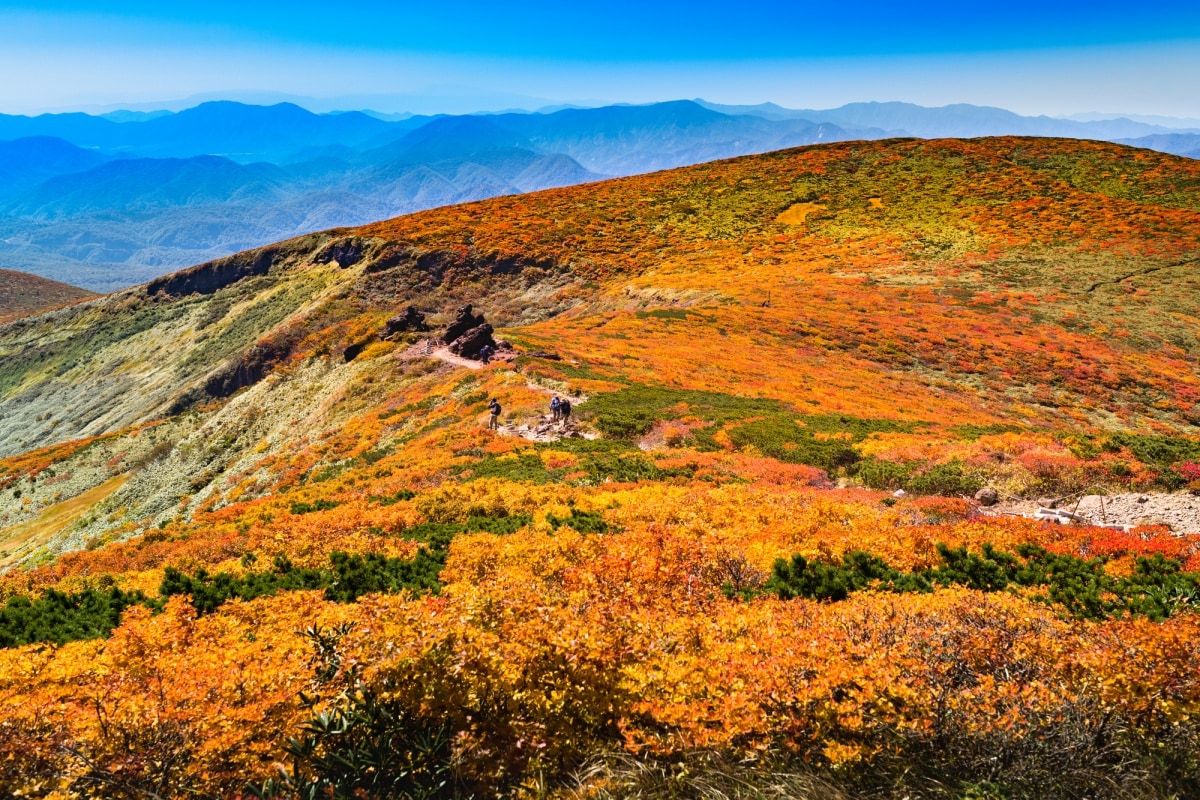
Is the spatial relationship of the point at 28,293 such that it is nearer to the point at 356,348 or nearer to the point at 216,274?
the point at 216,274

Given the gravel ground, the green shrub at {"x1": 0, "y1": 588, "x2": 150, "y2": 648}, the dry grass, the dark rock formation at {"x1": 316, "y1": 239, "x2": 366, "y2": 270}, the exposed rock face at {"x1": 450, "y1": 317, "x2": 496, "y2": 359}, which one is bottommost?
the dry grass

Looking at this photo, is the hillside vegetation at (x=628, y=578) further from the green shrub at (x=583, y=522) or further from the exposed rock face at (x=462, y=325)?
the exposed rock face at (x=462, y=325)

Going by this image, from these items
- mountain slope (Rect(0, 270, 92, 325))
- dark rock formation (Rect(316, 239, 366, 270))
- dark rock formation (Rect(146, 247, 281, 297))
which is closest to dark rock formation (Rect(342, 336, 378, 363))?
dark rock formation (Rect(316, 239, 366, 270))

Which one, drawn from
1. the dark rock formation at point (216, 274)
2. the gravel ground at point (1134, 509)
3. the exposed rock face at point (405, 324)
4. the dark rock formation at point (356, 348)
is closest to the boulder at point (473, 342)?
the exposed rock face at point (405, 324)

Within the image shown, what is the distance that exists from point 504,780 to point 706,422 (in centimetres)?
1891

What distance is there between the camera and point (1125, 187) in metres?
80.6

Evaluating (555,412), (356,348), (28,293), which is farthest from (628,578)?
(28,293)

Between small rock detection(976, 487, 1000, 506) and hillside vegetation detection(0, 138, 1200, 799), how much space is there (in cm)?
79

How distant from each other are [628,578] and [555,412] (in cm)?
1403

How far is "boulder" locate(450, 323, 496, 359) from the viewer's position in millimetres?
Answer: 34625

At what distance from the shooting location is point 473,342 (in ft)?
114

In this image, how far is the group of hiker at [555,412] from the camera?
23.8m

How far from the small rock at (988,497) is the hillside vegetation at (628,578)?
790 mm

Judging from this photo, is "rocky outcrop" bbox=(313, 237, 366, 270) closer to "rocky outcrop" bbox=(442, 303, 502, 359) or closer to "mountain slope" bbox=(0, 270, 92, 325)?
"rocky outcrop" bbox=(442, 303, 502, 359)
